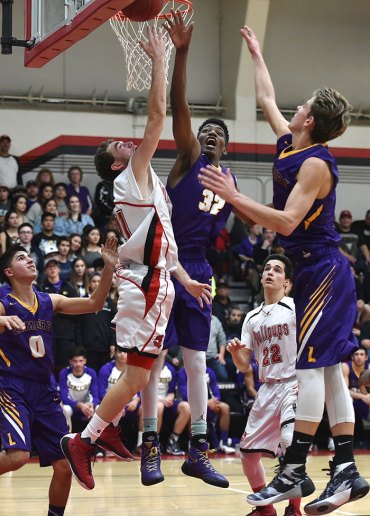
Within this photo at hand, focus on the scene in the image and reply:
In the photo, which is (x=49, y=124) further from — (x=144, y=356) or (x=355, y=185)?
(x=144, y=356)

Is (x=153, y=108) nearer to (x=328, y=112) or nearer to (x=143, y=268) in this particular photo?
(x=143, y=268)

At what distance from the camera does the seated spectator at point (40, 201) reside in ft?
54.6

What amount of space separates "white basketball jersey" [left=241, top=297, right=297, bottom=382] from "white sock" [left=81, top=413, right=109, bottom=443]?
2089mm

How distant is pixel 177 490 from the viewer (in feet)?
32.9

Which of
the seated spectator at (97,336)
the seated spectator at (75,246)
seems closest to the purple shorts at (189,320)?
the seated spectator at (97,336)

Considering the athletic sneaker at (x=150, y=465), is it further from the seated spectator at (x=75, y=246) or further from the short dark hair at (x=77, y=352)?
the seated spectator at (x=75, y=246)

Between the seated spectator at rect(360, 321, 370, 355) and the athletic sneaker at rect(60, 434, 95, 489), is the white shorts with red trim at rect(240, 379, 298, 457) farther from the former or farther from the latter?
the seated spectator at rect(360, 321, 370, 355)

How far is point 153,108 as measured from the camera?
643 centimetres

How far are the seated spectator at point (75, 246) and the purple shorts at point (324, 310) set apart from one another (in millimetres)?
9859

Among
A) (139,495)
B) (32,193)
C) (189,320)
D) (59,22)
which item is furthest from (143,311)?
(32,193)

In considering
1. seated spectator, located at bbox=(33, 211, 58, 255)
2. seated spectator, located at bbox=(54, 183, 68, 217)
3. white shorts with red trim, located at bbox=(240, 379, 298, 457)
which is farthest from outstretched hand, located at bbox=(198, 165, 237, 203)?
seated spectator, located at bbox=(54, 183, 68, 217)

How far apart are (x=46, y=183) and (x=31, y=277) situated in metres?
9.93

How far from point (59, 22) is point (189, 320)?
2781 mm

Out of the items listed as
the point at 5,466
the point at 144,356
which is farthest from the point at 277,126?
the point at 5,466
